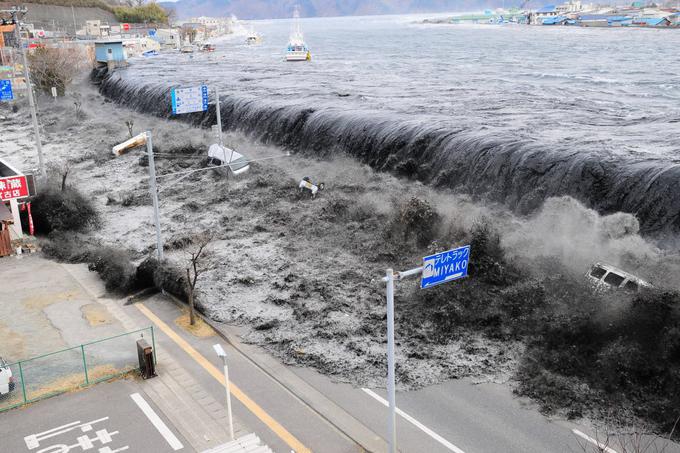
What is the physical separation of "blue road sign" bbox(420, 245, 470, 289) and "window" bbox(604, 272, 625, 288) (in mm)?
11779

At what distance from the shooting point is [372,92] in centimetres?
6309

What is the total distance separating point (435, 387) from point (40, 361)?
11.8m

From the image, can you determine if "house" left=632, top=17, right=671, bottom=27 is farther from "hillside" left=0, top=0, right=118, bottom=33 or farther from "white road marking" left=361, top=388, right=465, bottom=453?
"white road marking" left=361, top=388, right=465, bottom=453

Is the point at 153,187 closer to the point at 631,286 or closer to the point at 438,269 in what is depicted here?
the point at 438,269

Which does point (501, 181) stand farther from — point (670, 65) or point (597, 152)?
point (670, 65)

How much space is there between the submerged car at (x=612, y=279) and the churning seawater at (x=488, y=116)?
581 cm

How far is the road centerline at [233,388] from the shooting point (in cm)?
1650

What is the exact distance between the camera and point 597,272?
933 inches

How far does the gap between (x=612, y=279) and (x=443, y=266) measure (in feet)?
41.3

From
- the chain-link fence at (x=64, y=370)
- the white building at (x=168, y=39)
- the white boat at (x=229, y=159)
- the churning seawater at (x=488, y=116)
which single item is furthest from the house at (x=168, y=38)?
the chain-link fence at (x=64, y=370)

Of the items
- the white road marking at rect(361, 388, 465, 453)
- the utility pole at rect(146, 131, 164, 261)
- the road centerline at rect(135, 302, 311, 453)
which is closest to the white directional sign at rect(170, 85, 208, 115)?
the utility pole at rect(146, 131, 164, 261)

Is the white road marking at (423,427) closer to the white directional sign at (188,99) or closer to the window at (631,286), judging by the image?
the window at (631,286)

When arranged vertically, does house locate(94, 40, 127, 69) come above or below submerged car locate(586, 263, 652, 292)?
above

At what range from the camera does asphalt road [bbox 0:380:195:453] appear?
1605cm
